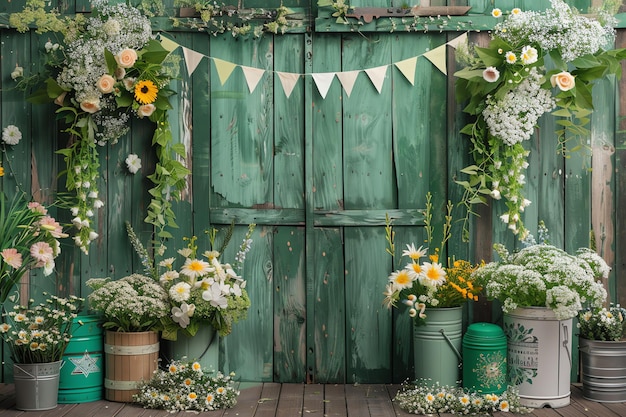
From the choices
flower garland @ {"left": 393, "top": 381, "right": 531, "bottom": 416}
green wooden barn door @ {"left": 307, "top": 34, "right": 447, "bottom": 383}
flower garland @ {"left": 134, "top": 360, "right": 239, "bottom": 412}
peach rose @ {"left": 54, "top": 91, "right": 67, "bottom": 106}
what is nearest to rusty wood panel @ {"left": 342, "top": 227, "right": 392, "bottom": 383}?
green wooden barn door @ {"left": 307, "top": 34, "right": 447, "bottom": 383}

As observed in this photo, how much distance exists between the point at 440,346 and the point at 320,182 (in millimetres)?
1108

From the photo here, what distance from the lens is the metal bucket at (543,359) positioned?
13.1 ft

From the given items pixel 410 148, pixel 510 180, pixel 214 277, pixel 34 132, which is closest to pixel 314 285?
pixel 214 277

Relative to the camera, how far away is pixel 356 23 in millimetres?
4430


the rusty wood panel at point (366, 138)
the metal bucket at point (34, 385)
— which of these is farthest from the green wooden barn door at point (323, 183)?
the metal bucket at point (34, 385)

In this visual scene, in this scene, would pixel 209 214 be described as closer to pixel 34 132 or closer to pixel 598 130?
pixel 34 132

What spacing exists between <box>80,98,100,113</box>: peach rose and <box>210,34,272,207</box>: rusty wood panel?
62 cm

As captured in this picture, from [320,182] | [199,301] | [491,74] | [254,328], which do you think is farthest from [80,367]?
[491,74]

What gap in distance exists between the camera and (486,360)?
398 cm

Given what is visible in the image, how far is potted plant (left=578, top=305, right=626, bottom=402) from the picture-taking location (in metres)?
4.07

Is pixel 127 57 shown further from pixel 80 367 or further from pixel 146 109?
pixel 80 367

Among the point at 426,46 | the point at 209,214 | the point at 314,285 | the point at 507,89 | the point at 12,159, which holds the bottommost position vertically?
the point at 314,285

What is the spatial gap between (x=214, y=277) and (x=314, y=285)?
0.65 metres

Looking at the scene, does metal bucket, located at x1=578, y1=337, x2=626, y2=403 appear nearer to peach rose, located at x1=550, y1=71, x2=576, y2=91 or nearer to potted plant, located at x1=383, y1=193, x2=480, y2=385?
potted plant, located at x1=383, y1=193, x2=480, y2=385
